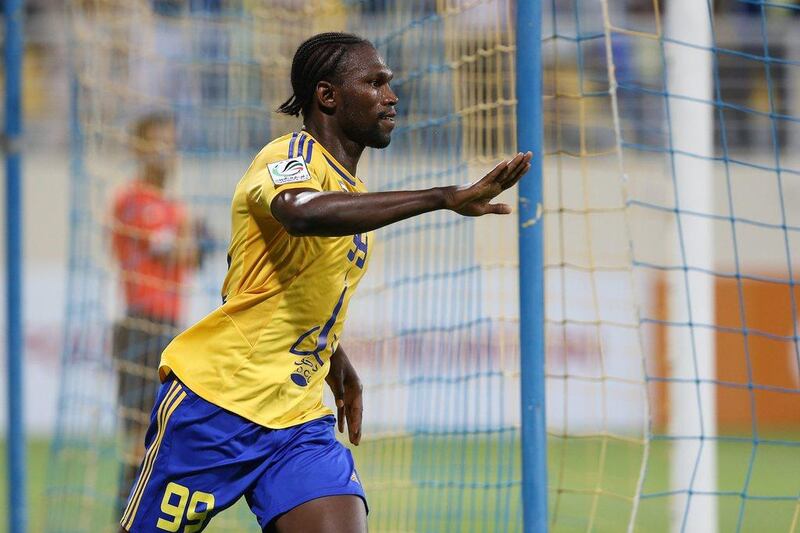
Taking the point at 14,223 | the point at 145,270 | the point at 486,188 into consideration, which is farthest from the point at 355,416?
the point at 14,223

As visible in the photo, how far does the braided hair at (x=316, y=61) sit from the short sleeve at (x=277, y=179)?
1.21 ft

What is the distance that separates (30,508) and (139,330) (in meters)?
1.96

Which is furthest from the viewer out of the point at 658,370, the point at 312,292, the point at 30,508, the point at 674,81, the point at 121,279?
the point at 658,370

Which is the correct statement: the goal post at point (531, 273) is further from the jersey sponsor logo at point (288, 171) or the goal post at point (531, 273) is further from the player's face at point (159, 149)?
the player's face at point (159, 149)

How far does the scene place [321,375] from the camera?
12.6 ft

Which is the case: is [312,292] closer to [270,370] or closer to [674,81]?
[270,370]

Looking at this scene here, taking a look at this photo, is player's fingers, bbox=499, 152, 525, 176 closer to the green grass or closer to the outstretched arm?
the outstretched arm

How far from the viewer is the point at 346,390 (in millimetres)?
4258

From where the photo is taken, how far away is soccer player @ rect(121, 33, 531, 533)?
3.63m

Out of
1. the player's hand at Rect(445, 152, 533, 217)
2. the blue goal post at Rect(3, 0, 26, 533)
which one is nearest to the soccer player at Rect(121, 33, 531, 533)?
the player's hand at Rect(445, 152, 533, 217)

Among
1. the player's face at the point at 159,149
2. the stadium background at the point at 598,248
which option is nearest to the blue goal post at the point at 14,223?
the stadium background at the point at 598,248

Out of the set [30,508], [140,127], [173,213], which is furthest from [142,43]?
[30,508]

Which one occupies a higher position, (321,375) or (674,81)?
(674,81)

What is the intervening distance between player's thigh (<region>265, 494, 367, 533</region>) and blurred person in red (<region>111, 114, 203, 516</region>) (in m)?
3.80
